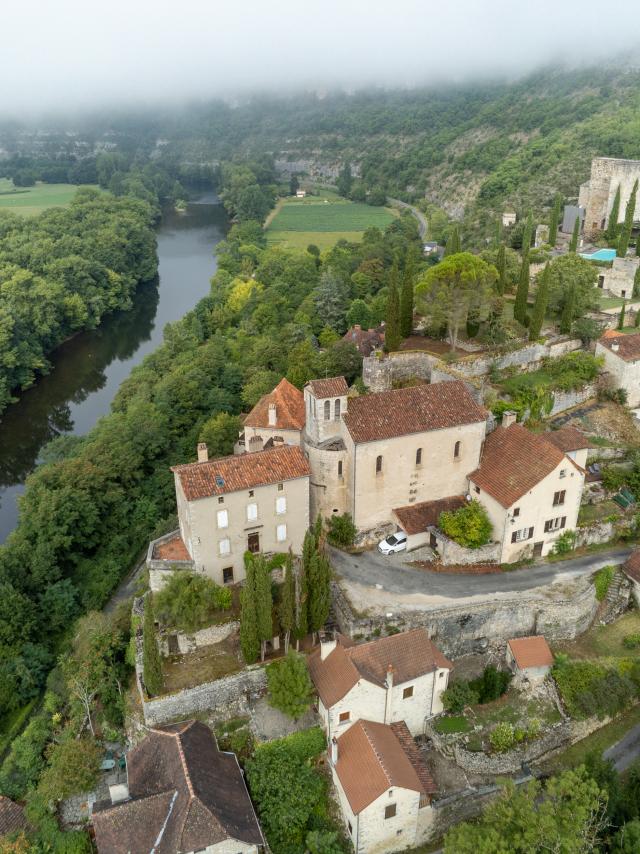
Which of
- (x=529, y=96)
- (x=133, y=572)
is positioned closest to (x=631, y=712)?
(x=133, y=572)

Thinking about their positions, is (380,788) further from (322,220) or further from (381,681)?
(322,220)

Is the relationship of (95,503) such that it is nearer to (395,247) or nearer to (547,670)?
(547,670)

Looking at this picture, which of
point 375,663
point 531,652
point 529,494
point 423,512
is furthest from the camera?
point 423,512

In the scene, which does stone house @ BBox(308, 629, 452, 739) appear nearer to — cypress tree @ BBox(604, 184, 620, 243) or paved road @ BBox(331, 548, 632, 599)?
paved road @ BBox(331, 548, 632, 599)

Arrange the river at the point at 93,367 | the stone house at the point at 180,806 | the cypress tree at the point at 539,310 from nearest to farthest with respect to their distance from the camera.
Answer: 1. the stone house at the point at 180,806
2. the cypress tree at the point at 539,310
3. the river at the point at 93,367

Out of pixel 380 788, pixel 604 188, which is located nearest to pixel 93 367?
pixel 604 188

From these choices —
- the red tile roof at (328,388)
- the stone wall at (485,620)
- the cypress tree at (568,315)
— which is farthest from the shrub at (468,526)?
the cypress tree at (568,315)

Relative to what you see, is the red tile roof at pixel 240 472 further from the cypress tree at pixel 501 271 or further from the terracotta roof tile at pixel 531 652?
the cypress tree at pixel 501 271
